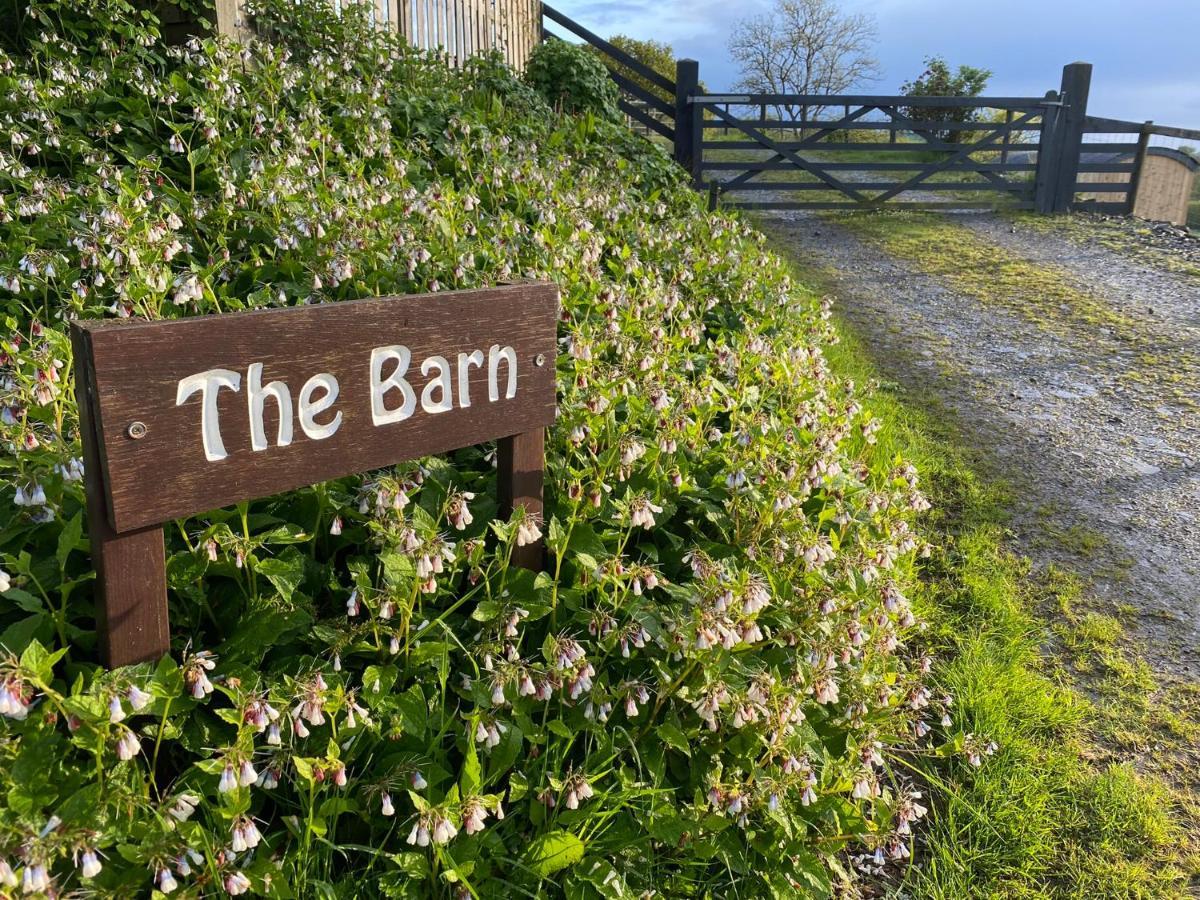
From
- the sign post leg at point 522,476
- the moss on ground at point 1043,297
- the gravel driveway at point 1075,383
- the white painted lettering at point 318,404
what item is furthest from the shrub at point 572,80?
the white painted lettering at point 318,404

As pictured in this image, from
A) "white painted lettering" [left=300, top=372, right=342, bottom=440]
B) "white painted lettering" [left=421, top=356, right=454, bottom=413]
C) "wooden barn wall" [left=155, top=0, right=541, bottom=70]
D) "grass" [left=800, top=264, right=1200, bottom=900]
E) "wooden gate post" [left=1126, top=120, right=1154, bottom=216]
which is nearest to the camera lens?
"white painted lettering" [left=300, top=372, right=342, bottom=440]

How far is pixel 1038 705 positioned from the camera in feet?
9.82

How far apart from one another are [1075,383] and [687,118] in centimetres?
806

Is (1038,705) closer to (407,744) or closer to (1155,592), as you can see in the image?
(1155,592)

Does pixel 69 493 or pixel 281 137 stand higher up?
pixel 281 137

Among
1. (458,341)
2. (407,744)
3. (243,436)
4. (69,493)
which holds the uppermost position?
(458,341)

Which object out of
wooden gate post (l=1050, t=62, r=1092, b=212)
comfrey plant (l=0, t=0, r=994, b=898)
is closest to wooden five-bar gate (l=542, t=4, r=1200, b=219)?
wooden gate post (l=1050, t=62, r=1092, b=212)

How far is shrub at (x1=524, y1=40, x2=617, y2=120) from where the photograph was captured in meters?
9.95

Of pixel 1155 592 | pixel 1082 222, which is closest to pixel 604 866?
pixel 1155 592

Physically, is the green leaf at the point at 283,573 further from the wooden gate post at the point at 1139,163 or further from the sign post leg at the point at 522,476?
the wooden gate post at the point at 1139,163

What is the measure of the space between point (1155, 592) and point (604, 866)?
287 centimetres

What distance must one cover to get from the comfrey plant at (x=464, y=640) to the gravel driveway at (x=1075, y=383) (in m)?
1.08

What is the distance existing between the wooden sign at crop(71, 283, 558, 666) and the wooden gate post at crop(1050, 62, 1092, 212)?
13.5 metres

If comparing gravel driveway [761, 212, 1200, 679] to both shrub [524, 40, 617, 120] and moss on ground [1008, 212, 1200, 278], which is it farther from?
shrub [524, 40, 617, 120]
